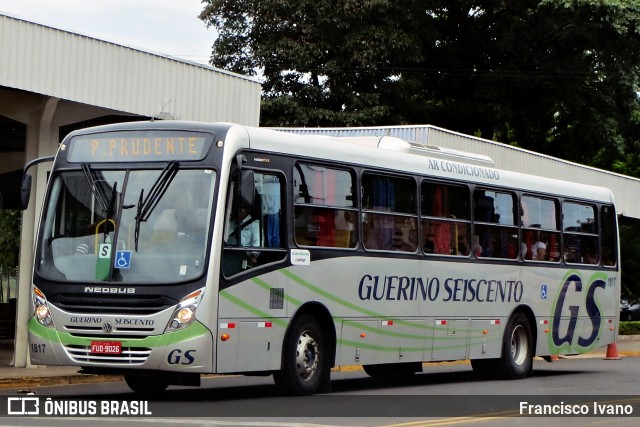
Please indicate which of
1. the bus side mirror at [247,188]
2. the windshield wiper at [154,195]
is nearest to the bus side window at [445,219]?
the bus side mirror at [247,188]

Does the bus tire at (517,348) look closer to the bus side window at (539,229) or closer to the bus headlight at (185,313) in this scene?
the bus side window at (539,229)

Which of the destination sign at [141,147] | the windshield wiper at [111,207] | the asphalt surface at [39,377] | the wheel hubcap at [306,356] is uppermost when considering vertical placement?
the destination sign at [141,147]

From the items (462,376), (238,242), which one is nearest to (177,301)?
(238,242)

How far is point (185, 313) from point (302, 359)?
2.10 metres

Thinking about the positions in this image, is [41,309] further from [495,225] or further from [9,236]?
[9,236]

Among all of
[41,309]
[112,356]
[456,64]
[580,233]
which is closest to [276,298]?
[112,356]

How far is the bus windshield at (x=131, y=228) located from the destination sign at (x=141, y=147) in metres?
0.15

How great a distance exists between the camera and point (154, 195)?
1430 centimetres

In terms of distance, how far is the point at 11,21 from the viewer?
18000 mm

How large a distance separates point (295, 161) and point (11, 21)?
5.11 m

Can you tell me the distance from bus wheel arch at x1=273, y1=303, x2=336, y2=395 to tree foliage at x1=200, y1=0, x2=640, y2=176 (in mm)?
29270

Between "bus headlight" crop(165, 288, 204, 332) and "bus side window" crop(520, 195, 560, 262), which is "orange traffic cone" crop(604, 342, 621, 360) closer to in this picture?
"bus side window" crop(520, 195, 560, 262)

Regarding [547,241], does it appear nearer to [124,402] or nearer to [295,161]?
[295,161]

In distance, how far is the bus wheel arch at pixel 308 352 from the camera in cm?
1506
